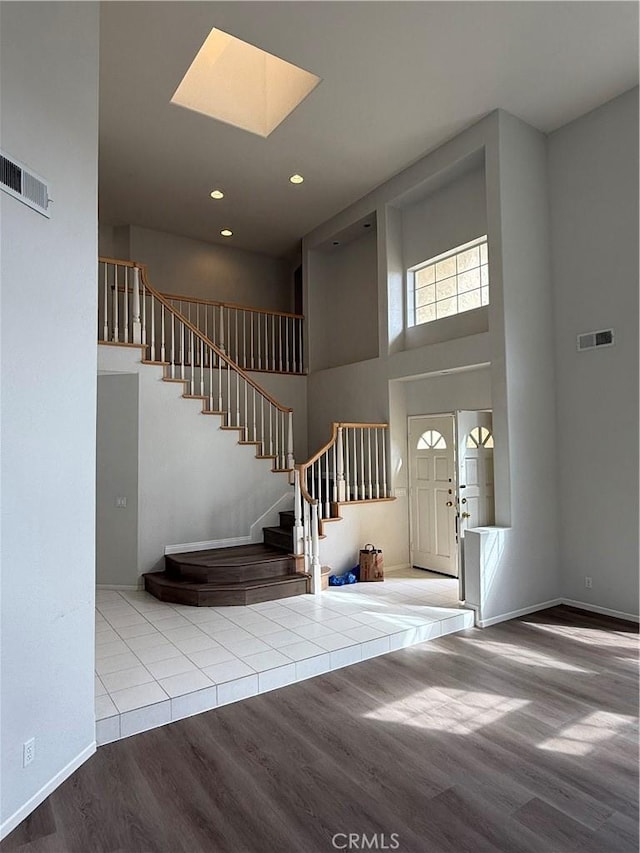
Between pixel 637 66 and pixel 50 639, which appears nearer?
pixel 50 639

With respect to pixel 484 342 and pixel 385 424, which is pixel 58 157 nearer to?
pixel 484 342

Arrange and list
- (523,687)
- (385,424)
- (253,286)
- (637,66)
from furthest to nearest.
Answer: (253,286) → (385,424) → (637,66) → (523,687)

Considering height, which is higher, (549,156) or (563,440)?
(549,156)

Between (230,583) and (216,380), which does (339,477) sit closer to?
(230,583)

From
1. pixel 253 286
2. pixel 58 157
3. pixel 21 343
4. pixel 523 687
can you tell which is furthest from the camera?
pixel 253 286

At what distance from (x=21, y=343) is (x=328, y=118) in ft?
14.4

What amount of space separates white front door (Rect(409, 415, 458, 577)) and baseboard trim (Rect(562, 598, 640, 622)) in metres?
1.27

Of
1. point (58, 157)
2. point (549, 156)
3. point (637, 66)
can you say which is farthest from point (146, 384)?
point (637, 66)

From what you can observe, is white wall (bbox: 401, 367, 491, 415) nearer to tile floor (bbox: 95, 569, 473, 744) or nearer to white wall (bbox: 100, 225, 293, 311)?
tile floor (bbox: 95, 569, 473, 744)

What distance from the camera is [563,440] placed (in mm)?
5445

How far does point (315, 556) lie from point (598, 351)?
3567mm

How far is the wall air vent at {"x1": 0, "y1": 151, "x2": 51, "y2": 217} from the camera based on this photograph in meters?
2.33

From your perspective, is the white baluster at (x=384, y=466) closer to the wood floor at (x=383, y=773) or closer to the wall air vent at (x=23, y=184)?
the wood floor at (x=383, y=773)

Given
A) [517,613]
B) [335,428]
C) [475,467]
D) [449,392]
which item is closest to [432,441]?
[449,392]
